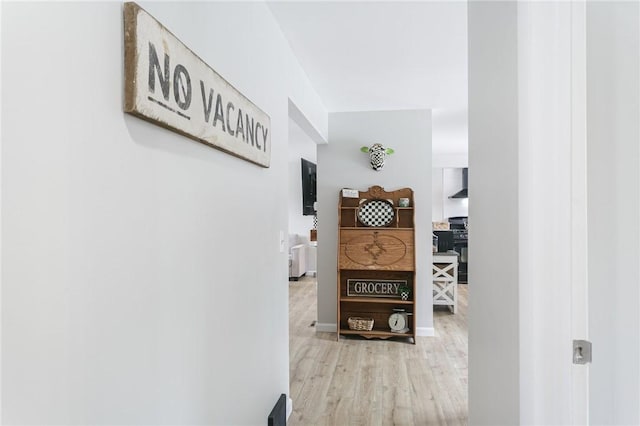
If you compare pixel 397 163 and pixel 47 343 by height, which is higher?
pixel 397 163

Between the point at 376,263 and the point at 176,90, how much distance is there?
321 centimetres

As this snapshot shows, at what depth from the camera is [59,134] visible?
0.72m

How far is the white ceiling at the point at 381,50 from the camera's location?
2.05 m

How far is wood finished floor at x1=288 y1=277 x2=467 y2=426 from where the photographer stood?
2.46 metres

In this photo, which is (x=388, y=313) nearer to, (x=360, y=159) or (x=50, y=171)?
(x=360, y=159)

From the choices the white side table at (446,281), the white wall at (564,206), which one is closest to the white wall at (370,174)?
the white side table at (446,281)

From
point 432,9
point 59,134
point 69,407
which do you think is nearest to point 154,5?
point 59,134

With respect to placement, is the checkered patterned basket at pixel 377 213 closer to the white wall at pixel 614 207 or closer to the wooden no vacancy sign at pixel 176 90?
the wooden no vacancy sign at pixel 176 90

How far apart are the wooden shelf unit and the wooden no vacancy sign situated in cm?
260

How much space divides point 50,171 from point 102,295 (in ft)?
0.96

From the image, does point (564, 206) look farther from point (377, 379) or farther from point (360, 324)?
point (360, 324)

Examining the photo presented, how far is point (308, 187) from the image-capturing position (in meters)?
7.57

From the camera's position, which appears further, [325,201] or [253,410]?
[325,201]

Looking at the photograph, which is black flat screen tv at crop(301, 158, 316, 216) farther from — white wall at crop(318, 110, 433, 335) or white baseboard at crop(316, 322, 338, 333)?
white baseboard at crop(316, 322, 338, 333)
